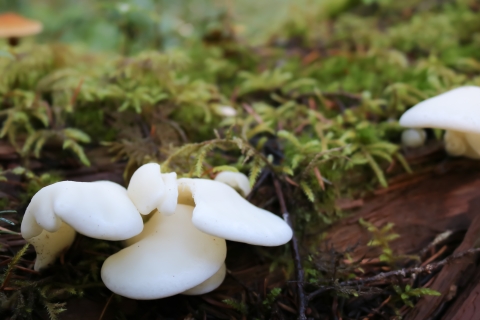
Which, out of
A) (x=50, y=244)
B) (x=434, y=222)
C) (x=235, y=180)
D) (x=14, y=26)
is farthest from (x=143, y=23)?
(x=434, y=222)

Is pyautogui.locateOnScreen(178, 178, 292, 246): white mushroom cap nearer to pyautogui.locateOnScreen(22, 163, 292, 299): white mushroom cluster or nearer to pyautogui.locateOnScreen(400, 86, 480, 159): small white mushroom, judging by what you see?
pyautogui.locateOnScreen(22, 163, 292, 299): white mushroom cluster

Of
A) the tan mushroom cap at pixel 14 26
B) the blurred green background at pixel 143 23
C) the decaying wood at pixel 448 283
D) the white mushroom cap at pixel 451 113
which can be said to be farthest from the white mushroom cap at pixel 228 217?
the tan mushroom cap at pixel 14 26

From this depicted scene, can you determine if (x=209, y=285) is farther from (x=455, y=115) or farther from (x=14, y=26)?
(x=14, y=26)

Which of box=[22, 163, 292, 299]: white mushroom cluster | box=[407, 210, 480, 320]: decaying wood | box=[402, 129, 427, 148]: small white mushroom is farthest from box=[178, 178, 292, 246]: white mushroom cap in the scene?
box=[402, 129, 427, 148]: small white mushroom

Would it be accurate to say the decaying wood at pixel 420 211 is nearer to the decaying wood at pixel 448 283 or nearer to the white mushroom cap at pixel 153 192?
the decaying wood at pixel 448 283

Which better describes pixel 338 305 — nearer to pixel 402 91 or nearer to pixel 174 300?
pixel 174 300

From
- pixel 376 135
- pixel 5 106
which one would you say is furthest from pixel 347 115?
pixel 5 106
